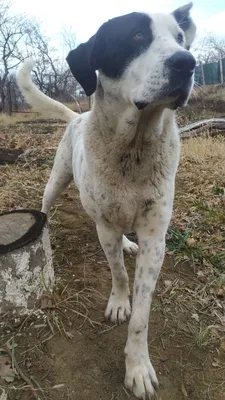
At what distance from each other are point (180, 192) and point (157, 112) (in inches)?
118

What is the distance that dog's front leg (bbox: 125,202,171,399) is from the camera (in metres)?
1.98

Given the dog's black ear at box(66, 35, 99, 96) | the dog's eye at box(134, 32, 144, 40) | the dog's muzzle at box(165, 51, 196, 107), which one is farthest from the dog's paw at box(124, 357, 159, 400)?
the dog's eye at box(134, 32, 144, 40)

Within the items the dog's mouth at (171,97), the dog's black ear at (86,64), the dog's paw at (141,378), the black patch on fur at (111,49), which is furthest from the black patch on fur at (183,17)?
the dog's paw at (141,378)

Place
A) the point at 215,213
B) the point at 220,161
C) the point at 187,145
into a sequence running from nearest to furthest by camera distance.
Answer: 1. the point at 215,213
2. the point at 220,161
3. the point at 187,145

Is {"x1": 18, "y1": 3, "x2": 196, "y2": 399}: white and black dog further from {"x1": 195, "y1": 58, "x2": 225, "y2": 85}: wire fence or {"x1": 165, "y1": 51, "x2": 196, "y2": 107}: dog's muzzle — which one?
{"x1": 195, "y1": 58, "x2": 225, "y2": 85}: wire fence

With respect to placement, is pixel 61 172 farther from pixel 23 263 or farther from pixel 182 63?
pixel 182 63

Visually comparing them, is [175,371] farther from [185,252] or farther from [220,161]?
[220,161]

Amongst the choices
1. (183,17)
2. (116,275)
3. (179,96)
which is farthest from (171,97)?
(116,275)

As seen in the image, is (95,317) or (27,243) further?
(95,317)

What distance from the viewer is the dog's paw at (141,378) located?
190 cm

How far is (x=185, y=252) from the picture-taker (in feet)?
10.5

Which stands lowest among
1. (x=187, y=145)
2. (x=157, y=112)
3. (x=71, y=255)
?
(x=187, y=145)

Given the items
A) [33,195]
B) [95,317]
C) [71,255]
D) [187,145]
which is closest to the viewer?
[95,317]

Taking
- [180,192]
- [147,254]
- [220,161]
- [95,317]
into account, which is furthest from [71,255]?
[220,161]
